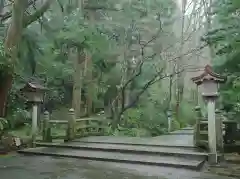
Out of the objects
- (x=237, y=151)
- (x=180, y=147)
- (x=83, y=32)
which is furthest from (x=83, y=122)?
(x=237, y=151)

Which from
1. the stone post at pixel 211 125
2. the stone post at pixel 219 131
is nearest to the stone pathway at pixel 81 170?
the stone post at pixel 211 125

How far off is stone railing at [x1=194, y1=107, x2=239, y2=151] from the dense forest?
2.02 feet

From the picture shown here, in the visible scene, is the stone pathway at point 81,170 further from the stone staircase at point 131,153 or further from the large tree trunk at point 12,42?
the large tree trunk at point 12,42

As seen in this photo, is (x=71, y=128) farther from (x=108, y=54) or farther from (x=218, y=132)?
(x=108, y=54)

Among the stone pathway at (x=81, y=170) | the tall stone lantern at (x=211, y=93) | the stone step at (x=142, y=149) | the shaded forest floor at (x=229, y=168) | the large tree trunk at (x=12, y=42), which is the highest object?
the large tree trunk at (x=12, y=42)

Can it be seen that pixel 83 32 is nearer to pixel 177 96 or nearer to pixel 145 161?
pixel 145 161

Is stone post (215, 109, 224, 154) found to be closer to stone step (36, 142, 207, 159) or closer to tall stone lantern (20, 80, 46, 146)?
stone step (36, 142, 207, 159)

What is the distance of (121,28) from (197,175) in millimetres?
11632

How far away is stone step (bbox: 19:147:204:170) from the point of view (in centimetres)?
757

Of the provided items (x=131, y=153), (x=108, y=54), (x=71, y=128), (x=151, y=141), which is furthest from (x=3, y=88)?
(x=108, y=54)

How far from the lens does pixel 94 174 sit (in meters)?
6.79

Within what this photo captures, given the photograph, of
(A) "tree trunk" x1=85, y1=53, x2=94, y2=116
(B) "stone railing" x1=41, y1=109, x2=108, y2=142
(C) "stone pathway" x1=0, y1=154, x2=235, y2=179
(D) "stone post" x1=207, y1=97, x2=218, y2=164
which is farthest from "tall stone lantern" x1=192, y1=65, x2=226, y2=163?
(A) "tree trunk" x1=85, y1=53, x2=94, y2=116

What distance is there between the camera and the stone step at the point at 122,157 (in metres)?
7.57

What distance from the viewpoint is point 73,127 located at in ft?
40.3
